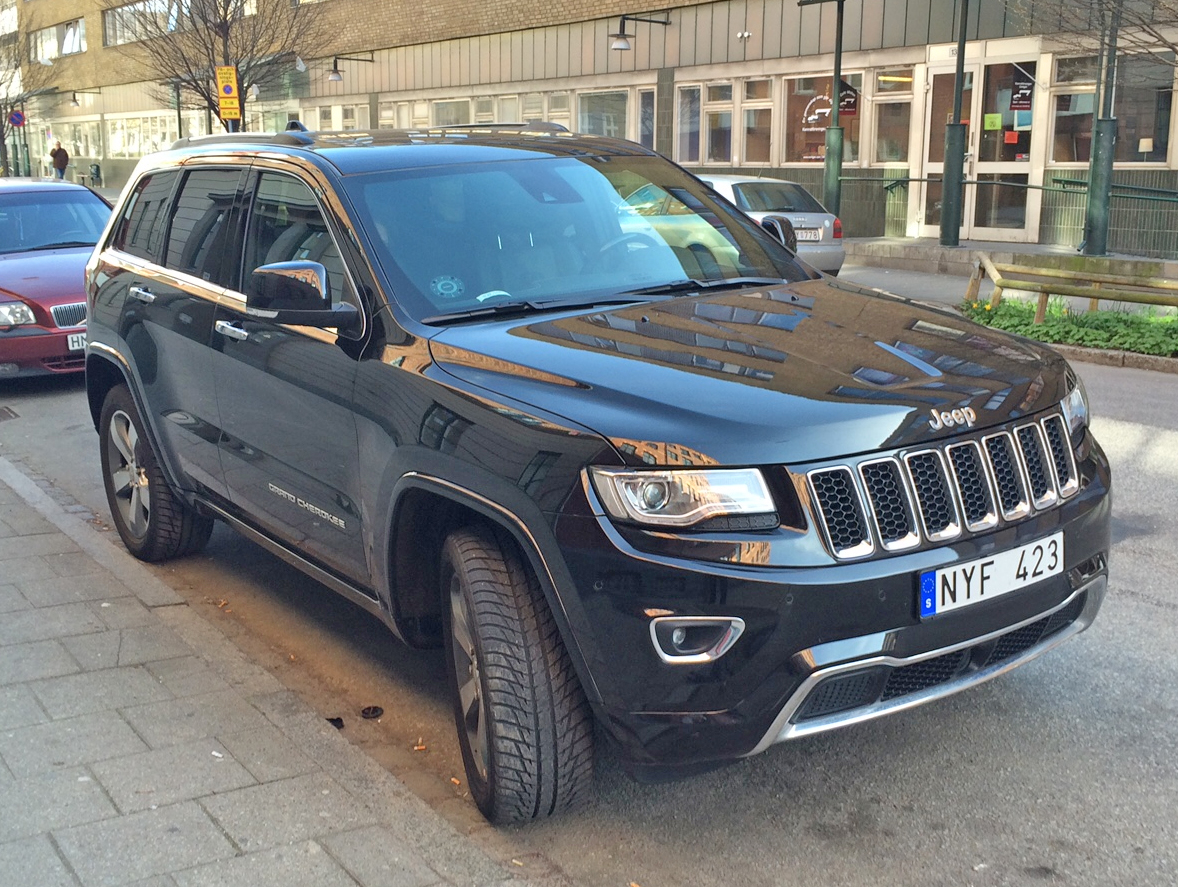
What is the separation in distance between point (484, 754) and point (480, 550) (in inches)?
20.7

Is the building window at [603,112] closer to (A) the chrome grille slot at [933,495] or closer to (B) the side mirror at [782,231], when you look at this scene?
(B) the side mirror at [782,231]

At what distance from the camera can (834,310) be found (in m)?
3.97

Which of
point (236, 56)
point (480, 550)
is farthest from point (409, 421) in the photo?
point (236, 56)

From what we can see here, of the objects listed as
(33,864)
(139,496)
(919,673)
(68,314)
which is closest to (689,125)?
(68,314)

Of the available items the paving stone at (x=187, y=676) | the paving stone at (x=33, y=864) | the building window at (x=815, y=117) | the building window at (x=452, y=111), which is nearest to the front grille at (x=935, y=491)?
the paving stone at (x=33, y=864)

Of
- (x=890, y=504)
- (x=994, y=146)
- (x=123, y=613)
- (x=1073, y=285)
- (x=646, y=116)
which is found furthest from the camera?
(x=646, y=116)

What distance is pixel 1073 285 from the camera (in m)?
12.3

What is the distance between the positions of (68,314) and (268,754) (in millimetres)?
7538

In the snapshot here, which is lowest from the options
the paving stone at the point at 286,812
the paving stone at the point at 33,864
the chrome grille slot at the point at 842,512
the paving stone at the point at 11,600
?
the paving stone at the point at 11,600

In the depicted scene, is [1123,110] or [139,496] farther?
[1123,110]

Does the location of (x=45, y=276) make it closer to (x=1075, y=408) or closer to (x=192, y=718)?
(x=192, y=718)

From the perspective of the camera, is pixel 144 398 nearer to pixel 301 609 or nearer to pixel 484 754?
pixel 301 609

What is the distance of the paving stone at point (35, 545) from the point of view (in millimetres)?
6039

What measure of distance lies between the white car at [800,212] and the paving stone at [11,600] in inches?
501
